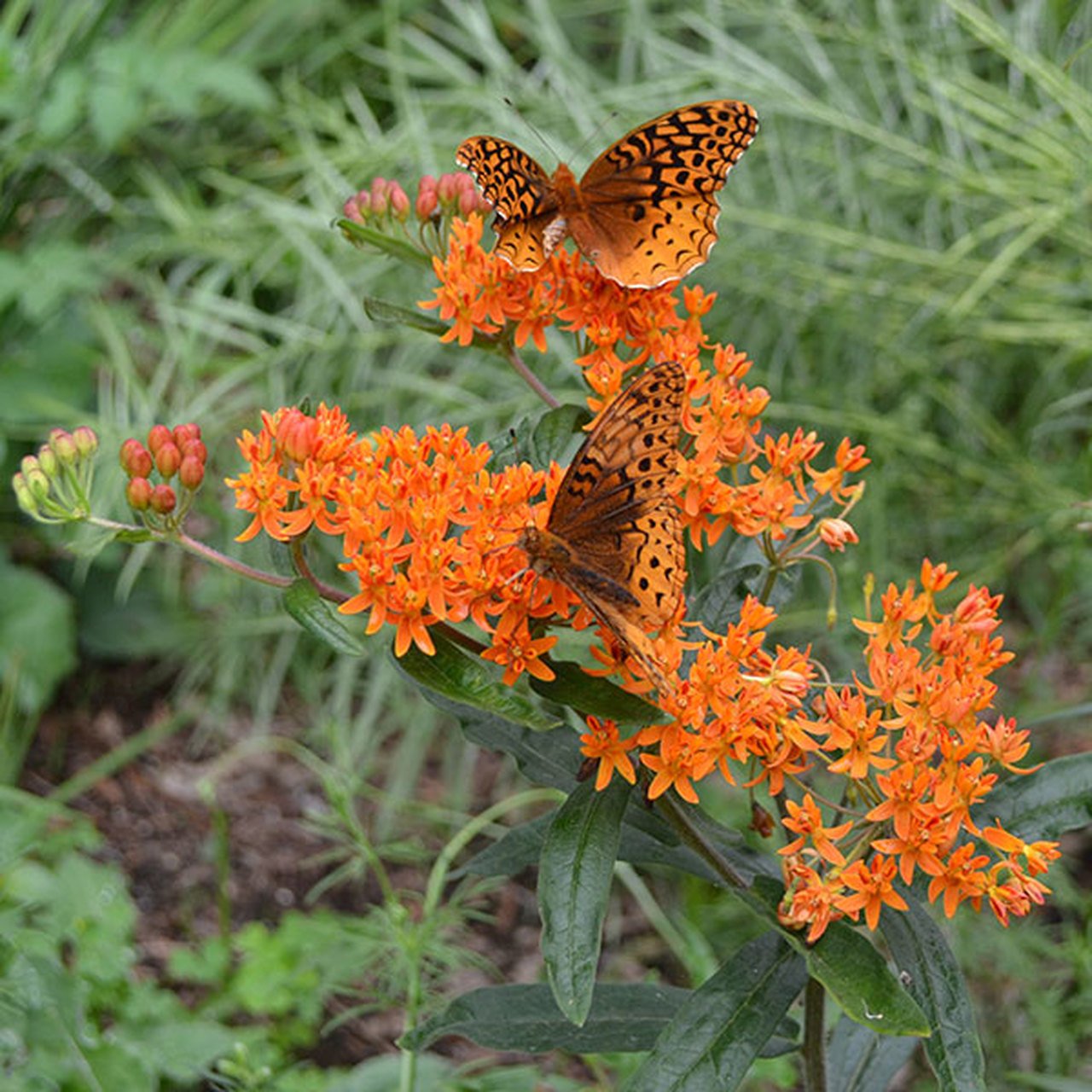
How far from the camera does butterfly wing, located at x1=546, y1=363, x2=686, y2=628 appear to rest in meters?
1.22

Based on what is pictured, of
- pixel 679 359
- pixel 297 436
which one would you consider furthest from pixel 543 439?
pixel 297 436

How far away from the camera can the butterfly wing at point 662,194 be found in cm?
148

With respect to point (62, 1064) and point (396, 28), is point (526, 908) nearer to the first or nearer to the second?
point (62, 1064)

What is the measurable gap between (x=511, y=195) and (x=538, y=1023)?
886 millimetres

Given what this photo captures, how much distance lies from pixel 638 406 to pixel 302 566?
1.16ft

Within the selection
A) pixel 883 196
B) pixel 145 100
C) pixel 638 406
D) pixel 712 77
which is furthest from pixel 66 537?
pixel 638 406

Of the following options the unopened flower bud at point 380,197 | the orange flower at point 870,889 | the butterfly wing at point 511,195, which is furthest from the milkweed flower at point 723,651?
the unopened flower bud at point 380,197

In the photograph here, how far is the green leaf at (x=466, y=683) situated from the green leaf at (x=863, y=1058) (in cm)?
69

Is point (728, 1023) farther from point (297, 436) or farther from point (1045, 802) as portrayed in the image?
point (297, 436)

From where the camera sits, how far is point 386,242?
1.55 m

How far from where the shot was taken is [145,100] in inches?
150

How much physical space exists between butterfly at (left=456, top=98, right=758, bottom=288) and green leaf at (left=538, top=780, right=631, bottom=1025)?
0.55m

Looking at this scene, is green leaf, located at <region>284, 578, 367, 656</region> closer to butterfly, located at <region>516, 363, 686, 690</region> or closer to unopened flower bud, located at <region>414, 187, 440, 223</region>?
butterfly, located at <region>516, 363, 686, 690</region>

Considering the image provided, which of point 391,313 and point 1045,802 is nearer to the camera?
point 1045,802
